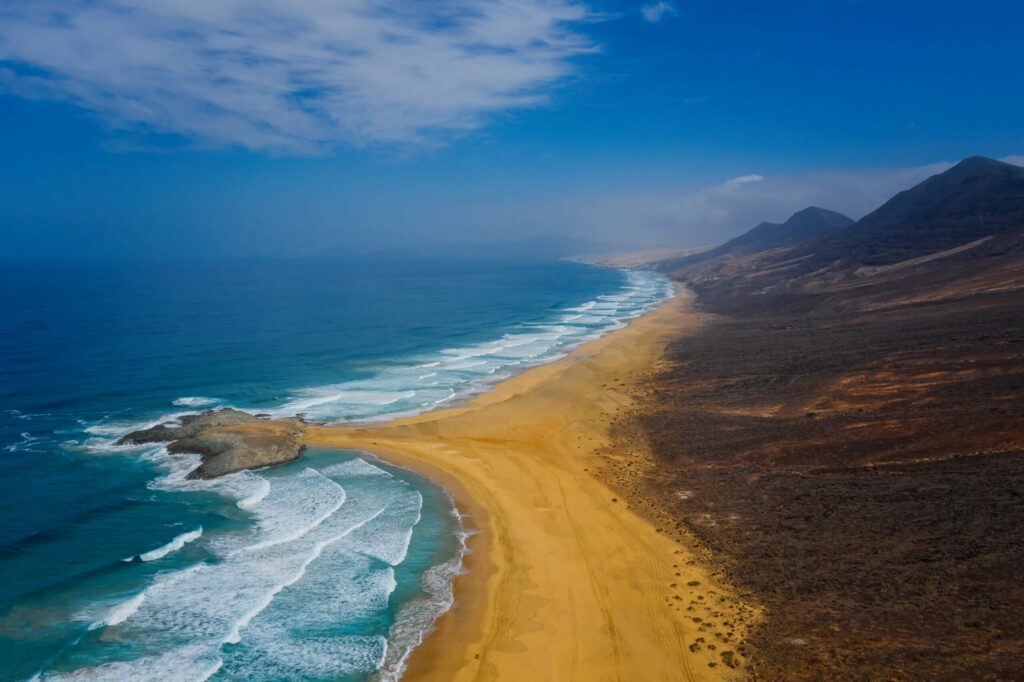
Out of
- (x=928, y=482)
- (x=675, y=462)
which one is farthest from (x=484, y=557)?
(x=928, y=482)

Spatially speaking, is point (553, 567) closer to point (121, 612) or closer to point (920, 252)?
point (121, 612)

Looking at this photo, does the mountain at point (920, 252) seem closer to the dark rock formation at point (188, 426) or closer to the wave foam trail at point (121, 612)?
the dark rock formation at point (188, 426)

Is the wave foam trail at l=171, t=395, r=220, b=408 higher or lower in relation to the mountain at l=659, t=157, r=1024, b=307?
lower

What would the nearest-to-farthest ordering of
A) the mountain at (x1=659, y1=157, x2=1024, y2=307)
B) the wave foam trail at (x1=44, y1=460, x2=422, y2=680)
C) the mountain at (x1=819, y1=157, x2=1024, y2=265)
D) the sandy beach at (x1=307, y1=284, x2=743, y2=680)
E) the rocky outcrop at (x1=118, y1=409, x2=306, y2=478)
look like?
the sandy beach at (x1=307, y1=284, x2=743, y2=680) → the wave foam trail at (x1=44, y1=460, x2=422, y2=680) → the rocky outcrop at (x1=118, y1=409, x2=306, y2=478) → the mountain at (x1=659, y1=157, x2=1024, y2=307) → the mountain at (x1=819, y1=157, x2=1024, y2=265)

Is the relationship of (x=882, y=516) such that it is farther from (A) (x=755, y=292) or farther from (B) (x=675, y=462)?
(A) (x=755, y=292)

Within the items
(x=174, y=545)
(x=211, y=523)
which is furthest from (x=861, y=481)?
(x=174, y=545)

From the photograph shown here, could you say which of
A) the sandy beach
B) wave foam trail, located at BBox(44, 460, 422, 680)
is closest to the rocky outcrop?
the sandy beach

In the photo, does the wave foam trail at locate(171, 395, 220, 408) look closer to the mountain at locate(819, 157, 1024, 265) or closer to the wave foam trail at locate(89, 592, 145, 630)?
the wave foam trail at locate(89, 592, 145, 630)
